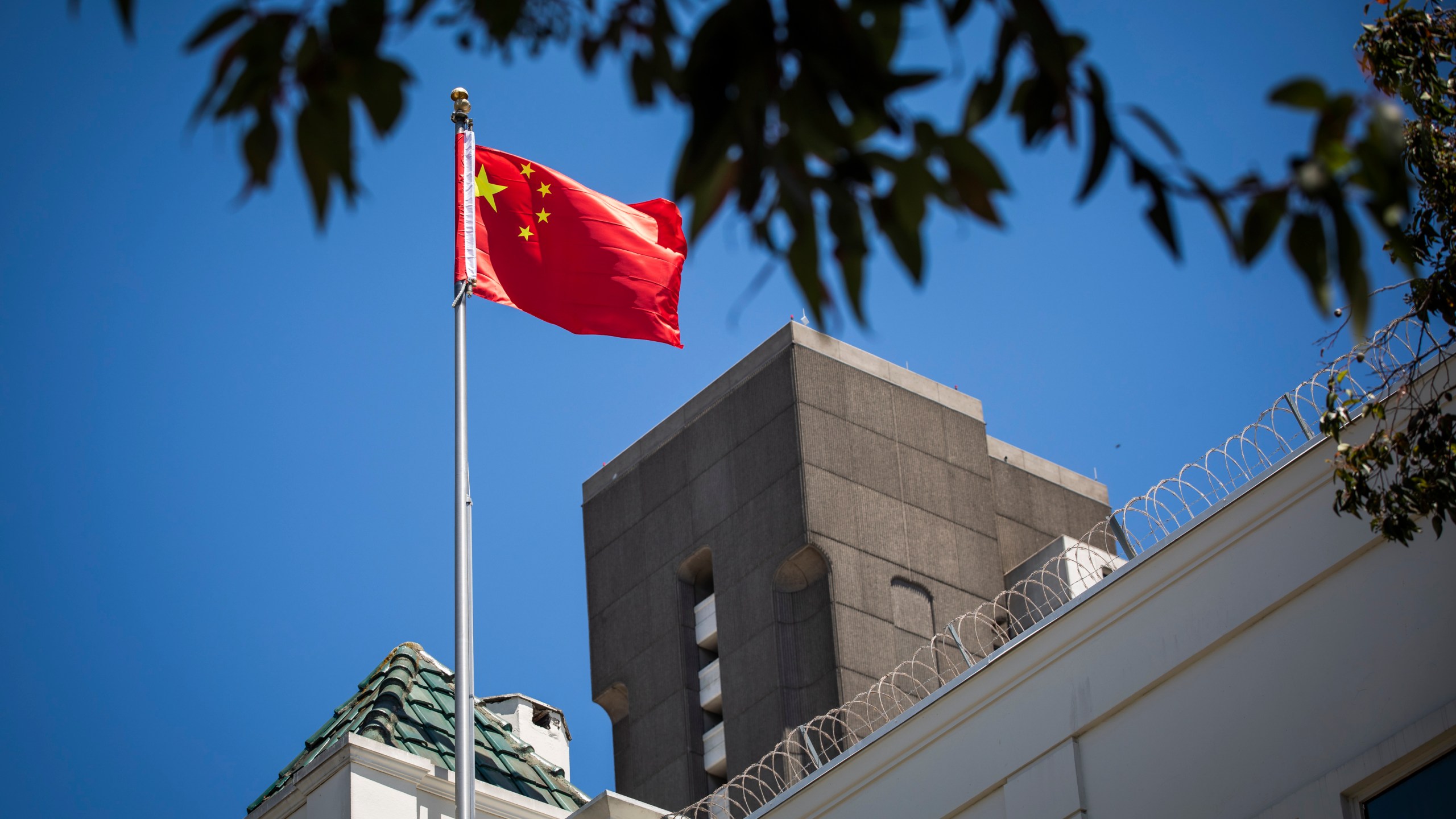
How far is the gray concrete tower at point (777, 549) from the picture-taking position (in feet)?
166

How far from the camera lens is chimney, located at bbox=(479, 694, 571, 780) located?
25.5 metres

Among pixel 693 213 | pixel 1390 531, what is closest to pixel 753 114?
pixel 693 213

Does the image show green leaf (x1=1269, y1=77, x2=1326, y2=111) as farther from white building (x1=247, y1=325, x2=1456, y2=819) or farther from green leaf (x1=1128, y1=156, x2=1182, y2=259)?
white building (x1=247, y1=325, x2=1456, y2=819)

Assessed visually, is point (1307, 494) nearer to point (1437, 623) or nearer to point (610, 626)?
point (1437, 623)

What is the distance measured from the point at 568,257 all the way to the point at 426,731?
688 centimetres

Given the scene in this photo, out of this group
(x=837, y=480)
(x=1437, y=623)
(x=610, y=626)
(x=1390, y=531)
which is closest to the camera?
(x=1390, y=531)

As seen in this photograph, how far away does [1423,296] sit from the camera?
1177cm

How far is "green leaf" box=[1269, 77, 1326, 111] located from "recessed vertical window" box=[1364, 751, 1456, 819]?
9871 millimetres

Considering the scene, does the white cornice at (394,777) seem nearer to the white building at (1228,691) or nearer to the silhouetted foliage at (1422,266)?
the white building at (1228,691)

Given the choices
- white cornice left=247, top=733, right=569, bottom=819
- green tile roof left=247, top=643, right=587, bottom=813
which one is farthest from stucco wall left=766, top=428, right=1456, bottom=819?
green tile roof left=247, top=643, right=587, bottom=813

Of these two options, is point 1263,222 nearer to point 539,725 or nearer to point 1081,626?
point 1081,626

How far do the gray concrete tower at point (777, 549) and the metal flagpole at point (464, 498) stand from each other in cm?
3085

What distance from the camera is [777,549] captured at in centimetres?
5147

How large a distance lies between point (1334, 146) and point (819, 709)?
150ft
